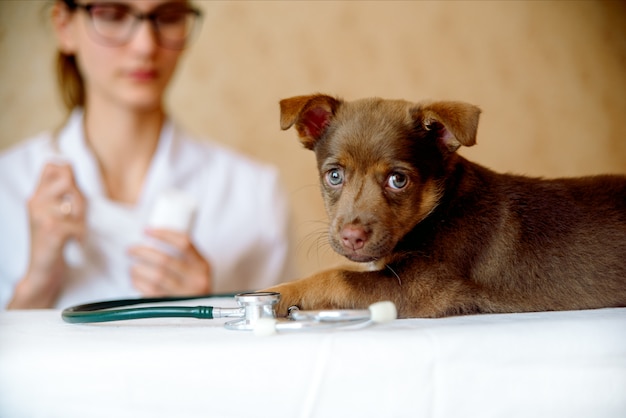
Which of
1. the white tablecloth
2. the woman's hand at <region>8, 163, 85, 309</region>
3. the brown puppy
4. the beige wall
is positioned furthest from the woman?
the white tablecloth

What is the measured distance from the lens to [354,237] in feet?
3.32

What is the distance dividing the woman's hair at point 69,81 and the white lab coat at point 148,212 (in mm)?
52

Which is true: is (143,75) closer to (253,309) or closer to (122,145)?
(122,145)

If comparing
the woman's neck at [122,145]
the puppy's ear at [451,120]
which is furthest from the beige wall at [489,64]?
the woman's neck at [122,145]

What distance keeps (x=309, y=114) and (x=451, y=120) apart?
318 mm

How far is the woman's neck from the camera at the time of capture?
2.14 m

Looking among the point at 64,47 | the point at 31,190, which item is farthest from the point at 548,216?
the point at 31,190

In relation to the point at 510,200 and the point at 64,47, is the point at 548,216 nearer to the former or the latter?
the point at 510,200

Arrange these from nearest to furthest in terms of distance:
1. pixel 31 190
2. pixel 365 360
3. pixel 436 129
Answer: pixel 365 360 < pixel 436 129 < pixel 31 190

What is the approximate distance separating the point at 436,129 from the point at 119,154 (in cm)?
145

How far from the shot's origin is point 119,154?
220cm

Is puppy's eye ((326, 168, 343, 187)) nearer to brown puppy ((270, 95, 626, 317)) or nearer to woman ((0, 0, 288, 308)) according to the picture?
brown puppy ((270, 95, 626, 317))

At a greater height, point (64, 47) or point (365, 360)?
point (64, 47)

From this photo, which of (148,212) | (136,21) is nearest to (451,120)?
(136,21)
